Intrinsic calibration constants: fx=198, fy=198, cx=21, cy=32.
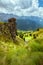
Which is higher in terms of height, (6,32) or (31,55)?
(31,55)

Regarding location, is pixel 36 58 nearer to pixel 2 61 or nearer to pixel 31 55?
pixel 31 55

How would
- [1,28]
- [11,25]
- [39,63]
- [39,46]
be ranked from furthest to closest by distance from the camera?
[11,25]
[1,28]
[39,46]
[39,63]

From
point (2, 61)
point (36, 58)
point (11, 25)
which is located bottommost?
point (11, 25)

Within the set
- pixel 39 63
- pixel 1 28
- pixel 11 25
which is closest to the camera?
pixel 39 63

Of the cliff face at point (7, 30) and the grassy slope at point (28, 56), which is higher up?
the grassy slope at point (28, 56)

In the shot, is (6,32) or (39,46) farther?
(6,32)

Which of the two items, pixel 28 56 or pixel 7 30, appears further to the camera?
pixel 7 30

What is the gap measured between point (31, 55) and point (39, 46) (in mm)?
1389

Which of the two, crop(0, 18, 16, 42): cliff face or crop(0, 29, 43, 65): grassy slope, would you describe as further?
crop(0, 18, 16, 42): cliff face

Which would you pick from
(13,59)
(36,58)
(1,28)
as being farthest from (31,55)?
(1,28)

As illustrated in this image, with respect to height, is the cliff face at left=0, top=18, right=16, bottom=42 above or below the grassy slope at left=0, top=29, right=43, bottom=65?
below

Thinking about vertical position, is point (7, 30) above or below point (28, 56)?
below

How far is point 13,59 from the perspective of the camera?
18.5 metres

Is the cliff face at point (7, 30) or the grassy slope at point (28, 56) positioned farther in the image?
the cliff face at point (7, 30)
